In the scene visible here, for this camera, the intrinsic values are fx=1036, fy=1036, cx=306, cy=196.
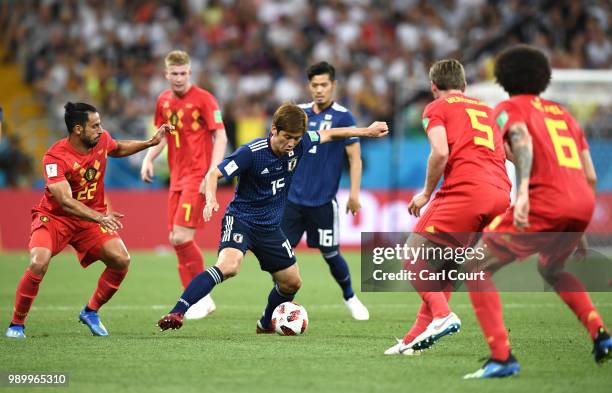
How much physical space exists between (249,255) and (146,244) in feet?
6.42

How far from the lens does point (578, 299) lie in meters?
6.88

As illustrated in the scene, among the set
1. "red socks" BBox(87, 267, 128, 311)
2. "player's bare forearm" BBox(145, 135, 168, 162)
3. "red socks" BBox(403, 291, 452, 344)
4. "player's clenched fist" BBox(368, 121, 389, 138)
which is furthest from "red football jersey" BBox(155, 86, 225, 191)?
"red socks" BBox(403, 291, 452, 344)

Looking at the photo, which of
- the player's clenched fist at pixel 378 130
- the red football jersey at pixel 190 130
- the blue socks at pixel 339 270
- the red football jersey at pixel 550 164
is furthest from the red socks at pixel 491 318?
the red football jersey at pixel 190 130

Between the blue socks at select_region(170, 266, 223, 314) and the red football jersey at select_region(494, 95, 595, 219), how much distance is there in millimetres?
2742

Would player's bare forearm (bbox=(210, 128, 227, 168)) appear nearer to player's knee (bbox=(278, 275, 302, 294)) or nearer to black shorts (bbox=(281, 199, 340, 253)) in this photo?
black shorts (bbox=(281, 199, 340, 253))

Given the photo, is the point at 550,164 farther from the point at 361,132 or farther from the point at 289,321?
the point at 289,321

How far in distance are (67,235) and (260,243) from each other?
1.73 meters

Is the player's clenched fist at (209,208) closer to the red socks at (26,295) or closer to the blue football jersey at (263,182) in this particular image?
the blue football jersey at (263,182)

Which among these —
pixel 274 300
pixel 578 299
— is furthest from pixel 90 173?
pixel 578 299

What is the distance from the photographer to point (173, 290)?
519 inches

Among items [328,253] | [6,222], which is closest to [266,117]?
[6,222]

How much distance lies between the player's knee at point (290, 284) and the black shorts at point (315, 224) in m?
1.89

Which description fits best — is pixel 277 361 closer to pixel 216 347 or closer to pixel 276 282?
pixel 216 347

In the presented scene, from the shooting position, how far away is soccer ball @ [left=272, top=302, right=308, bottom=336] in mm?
8766
